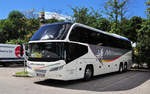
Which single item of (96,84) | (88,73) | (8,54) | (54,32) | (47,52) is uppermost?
(54,32)

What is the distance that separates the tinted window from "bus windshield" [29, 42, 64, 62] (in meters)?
0.51

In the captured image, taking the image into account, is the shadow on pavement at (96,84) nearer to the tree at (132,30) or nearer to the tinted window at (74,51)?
the tinted window at (74,51)

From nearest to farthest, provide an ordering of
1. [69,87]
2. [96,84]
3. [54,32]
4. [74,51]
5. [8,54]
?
[69,87] < [54,32] < [74,51] < [96,84] < [8,54]

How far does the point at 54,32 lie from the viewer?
9.87m

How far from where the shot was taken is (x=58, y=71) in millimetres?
9266

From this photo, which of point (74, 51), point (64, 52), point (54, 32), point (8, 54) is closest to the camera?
point (64, 52)

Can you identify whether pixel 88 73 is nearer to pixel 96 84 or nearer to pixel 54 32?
pixel 96 84

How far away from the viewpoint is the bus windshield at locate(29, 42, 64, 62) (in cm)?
938

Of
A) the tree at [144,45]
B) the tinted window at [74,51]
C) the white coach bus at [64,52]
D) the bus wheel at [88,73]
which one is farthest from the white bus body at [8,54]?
the tree at [144,45]

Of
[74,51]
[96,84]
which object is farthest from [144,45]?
[74,51]

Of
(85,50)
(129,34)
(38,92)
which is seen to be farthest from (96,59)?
(129,34)

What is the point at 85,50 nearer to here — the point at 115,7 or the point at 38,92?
the point at 38,92

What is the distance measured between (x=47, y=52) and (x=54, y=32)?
1243 millimetres

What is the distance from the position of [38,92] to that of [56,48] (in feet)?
8.72
